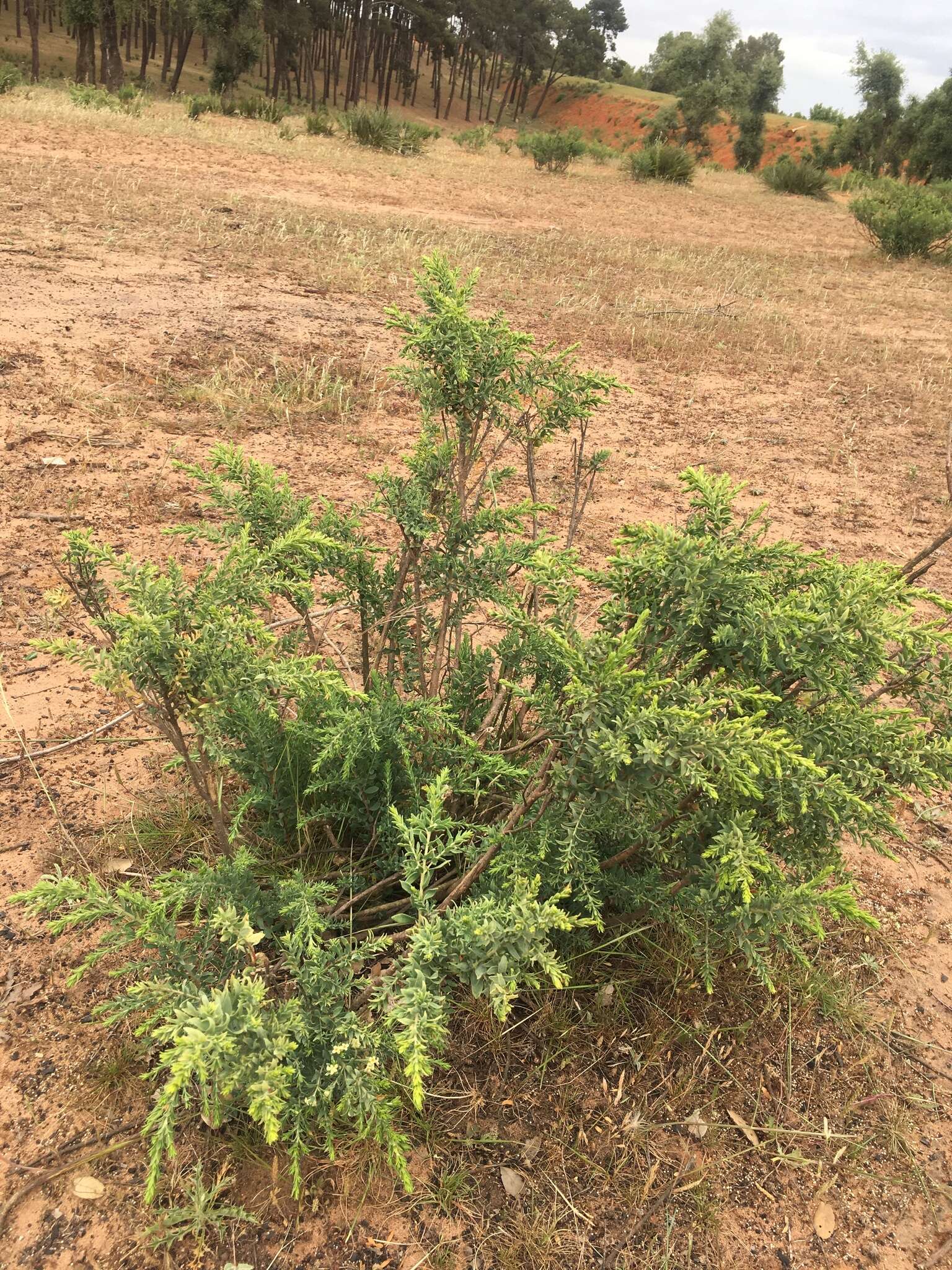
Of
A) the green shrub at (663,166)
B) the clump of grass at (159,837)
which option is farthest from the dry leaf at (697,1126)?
the green shrub at (663,166)

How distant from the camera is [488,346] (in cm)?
179

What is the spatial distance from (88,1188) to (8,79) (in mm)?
25584

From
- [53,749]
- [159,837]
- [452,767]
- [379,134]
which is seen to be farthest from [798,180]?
[159,837]

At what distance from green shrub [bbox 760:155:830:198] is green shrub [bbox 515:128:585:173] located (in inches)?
241

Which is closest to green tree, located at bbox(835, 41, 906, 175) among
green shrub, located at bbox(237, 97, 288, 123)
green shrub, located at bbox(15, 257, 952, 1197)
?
green shrub, located at bbox(237, 97, 288, 123)

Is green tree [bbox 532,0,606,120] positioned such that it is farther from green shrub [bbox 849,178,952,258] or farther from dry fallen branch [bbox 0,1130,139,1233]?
dry fallen branch [bbox 0,1130,139,1233]

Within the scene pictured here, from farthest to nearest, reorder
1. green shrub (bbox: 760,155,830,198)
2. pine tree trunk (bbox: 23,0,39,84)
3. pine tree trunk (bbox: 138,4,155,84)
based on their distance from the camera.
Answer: pine tree trunk (bbox: 138,4,155,84)
pine tree trunk (bbox: 23,0,39,84)
green shrub (bbox: 760,155,830,198)

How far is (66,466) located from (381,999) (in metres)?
3.79

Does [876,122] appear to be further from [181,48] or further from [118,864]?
[118,864]

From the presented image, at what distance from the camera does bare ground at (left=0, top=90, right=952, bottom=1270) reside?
1.57m

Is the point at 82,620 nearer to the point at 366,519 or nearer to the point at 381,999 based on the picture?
the point at 366,519

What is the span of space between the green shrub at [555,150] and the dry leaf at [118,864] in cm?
2382

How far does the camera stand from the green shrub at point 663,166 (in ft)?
73.3

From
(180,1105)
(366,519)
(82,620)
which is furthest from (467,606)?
(366,519)
